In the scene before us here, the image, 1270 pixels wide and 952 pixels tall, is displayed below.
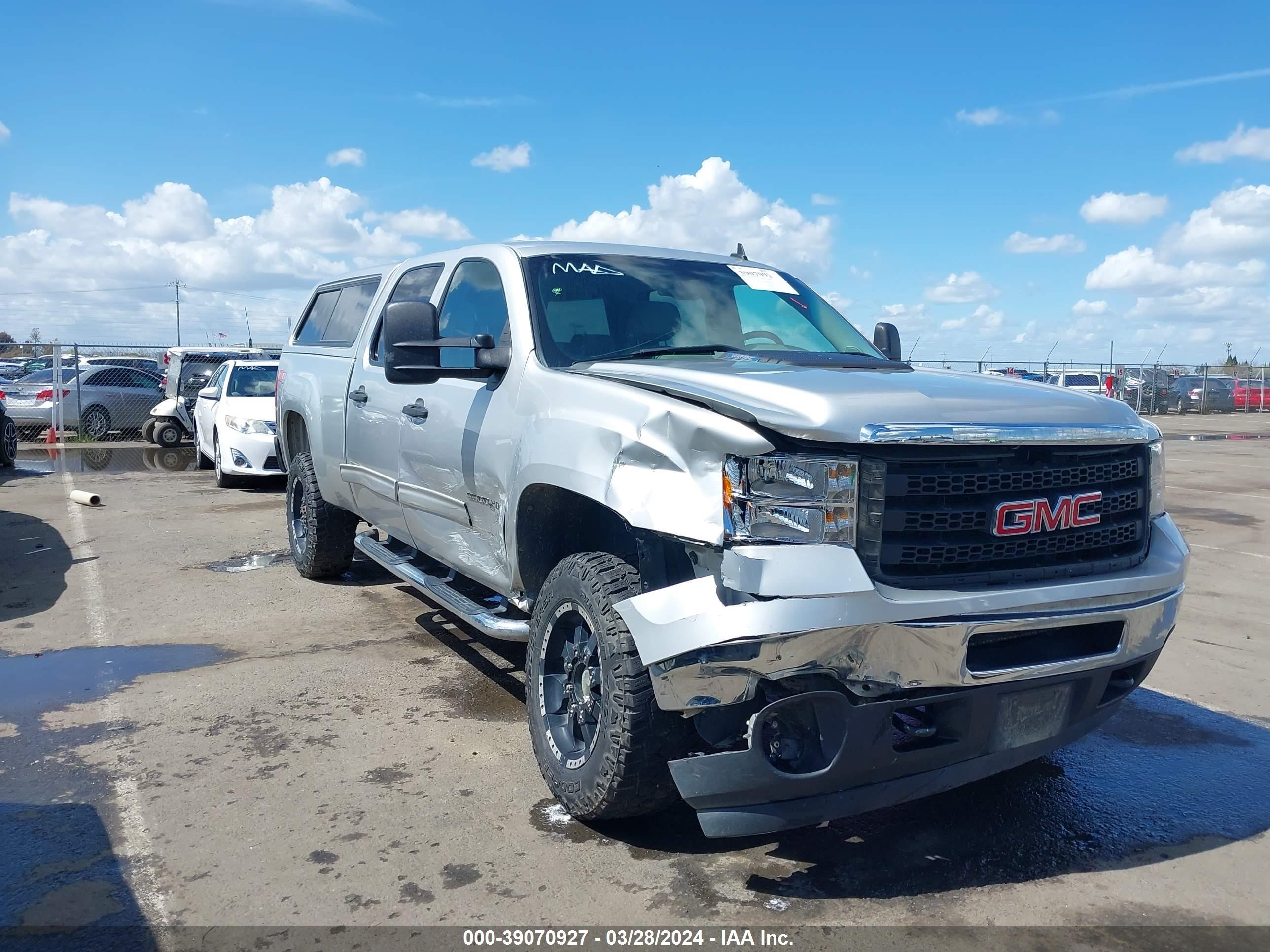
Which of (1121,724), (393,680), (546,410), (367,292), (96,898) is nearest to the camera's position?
(96,898)

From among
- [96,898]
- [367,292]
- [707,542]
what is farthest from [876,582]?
[367,292]

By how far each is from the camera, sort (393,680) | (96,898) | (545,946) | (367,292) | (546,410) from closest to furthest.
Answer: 1. (545,946)
2. (96,898)
3. (546,410)
4. (393,680)
5. (367,292)

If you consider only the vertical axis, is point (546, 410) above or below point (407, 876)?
above

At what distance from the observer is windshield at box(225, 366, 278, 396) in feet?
45.2

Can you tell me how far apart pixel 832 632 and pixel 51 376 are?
22307 mm

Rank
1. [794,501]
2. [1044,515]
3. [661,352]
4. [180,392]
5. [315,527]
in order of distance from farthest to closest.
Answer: [180,392] < [315,527] < [661,352] < [1044,515] < [794,501]

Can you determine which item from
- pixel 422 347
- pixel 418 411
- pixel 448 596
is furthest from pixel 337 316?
pixel 422 347

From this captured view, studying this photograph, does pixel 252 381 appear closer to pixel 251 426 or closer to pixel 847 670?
pixel 251 426

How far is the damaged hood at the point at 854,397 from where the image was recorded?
2879mm

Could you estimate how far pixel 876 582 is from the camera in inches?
113

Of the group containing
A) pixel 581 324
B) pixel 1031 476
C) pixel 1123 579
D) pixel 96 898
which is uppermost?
pixel 581 324

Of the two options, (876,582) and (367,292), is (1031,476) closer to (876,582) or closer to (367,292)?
Result: (876,582)

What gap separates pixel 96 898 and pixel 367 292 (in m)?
4.18

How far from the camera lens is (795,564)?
108 inches
